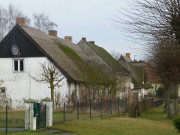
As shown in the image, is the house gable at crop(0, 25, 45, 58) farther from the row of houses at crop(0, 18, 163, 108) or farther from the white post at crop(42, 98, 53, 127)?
the white post at crop(42, 98, 53, 127)

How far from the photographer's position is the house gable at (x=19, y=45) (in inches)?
1266

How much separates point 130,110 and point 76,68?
23.3 feet

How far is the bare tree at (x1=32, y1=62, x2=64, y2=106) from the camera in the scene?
2834cm

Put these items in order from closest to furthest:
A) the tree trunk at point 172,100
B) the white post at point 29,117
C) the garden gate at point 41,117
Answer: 1. the white post at point 29,117
2. the garden gate at point 41,117
3. the tree trunk at point 172,100

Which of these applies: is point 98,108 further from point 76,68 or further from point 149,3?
point 149,3

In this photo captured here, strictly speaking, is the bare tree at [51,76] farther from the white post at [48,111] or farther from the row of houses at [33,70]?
the white post at [48,111]

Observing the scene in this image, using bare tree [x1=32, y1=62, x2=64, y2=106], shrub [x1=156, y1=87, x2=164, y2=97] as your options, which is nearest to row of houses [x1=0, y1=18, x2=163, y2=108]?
bare tree [x1=32, y1=62, x2=64, y2=106]

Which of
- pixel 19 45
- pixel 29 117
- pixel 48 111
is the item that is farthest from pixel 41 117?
pixel 19 45

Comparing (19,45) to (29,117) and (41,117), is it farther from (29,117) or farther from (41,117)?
(29,117)

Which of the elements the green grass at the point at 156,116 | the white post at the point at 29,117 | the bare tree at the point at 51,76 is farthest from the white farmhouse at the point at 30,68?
the white post at the point at 29,117

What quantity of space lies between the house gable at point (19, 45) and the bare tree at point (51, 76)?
5.78 feet

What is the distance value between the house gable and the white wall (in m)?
0.45

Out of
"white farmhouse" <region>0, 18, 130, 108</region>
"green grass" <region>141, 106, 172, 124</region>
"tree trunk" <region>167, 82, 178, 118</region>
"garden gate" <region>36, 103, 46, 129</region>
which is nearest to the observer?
"garden gate" <region>36, 103, 46, 129</region>

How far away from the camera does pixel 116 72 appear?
32625 millimetres
